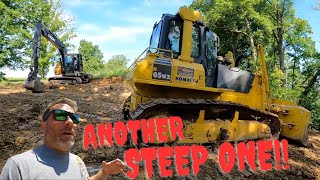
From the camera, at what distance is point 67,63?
23906 mm

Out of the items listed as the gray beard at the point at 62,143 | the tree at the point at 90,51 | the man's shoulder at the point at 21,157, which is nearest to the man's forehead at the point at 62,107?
the gray beard at the point at 62,143

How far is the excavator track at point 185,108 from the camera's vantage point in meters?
6.24

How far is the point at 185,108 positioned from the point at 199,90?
0.61 m

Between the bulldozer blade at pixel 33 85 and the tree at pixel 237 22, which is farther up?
the tree at pixel 237 22

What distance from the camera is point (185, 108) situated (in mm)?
6914

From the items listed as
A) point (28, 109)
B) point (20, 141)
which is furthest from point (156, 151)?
point (28, 109)

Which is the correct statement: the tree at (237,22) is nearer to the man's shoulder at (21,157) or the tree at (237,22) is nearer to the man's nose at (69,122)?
the man's nose at (69,122)

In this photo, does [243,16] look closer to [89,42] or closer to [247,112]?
[247,112]

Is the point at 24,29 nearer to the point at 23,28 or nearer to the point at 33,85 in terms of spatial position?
the point at 23,28

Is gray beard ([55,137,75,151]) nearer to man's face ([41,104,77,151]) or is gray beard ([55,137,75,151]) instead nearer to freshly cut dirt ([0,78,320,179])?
man's face ([41,104,77,151])

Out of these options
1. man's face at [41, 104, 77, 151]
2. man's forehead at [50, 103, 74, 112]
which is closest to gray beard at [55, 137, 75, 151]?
man's face at [41, 104, 77, 151]

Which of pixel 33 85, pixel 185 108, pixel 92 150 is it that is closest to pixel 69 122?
pixel 92 150

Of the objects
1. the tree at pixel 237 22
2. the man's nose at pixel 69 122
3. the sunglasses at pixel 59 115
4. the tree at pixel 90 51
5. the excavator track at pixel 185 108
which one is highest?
the tree at pixel 90 51

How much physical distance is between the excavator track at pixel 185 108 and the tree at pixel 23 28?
27.4 metres
